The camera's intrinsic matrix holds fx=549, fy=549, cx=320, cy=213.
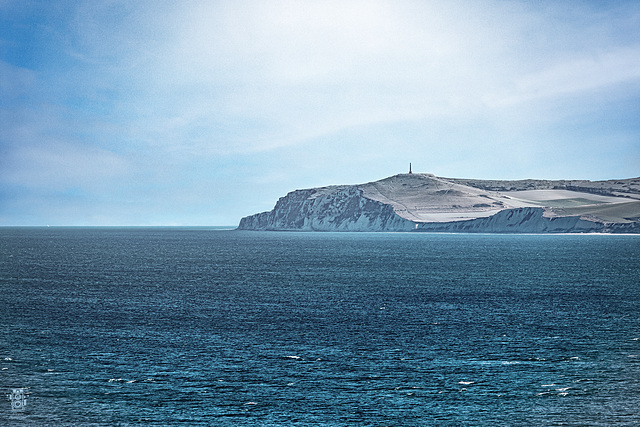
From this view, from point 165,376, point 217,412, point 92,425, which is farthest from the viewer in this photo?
point 165,376

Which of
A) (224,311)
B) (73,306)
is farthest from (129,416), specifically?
(73,306)

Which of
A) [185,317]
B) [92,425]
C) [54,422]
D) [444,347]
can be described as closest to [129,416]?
[92,425]

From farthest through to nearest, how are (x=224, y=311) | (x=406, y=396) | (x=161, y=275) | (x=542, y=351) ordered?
(x=161, y=275)
(x=224, y=311)
(x=542, y=351)
(x=406, y=396)

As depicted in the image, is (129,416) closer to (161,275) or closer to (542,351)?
(542,351)

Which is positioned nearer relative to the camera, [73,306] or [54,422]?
[54,422]

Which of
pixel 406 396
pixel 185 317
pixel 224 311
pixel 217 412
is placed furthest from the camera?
pixel 224 311

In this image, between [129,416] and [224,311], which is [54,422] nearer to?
[129,416]
